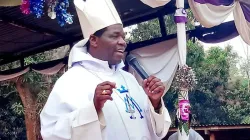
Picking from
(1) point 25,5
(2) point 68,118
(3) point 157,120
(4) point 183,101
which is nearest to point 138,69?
(4) point 183,101

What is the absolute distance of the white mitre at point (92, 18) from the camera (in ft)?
7.79

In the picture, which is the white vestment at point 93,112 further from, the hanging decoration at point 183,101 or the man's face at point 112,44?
the hanging decoration at point 183,101

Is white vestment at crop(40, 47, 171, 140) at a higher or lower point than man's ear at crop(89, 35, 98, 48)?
lower

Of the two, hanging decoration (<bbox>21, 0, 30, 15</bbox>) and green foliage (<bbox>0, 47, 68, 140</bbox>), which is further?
green foliage (<bbox>0, 47, 68, 140</bbox>)

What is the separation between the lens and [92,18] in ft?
7.90

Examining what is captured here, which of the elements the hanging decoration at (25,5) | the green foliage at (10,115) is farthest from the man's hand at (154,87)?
the green foliage at (10,115)

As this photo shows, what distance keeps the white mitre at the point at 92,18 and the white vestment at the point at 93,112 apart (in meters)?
0.07

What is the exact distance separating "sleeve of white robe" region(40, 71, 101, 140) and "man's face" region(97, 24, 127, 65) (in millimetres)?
276

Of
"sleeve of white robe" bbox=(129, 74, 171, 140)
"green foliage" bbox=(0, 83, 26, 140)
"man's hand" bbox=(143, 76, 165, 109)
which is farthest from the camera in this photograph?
"green foliage" bbox=(0, 83, 26, 140)

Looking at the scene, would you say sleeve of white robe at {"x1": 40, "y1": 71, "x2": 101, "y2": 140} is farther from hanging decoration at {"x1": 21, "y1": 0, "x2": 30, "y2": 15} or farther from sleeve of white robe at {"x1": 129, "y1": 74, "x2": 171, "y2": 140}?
hanging decoration at {"x1": 21, "y1": 0, "x2": 30, "y2": 15}

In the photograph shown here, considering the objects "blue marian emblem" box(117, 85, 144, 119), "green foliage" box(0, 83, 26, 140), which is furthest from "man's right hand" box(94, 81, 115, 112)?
"green foliage" box(0, 83, 26, 140)

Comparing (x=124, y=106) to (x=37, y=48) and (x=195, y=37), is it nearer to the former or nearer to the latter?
(x=195, y=37)

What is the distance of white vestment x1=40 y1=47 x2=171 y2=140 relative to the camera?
2.05 m

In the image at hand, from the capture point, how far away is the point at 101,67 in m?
2.38
